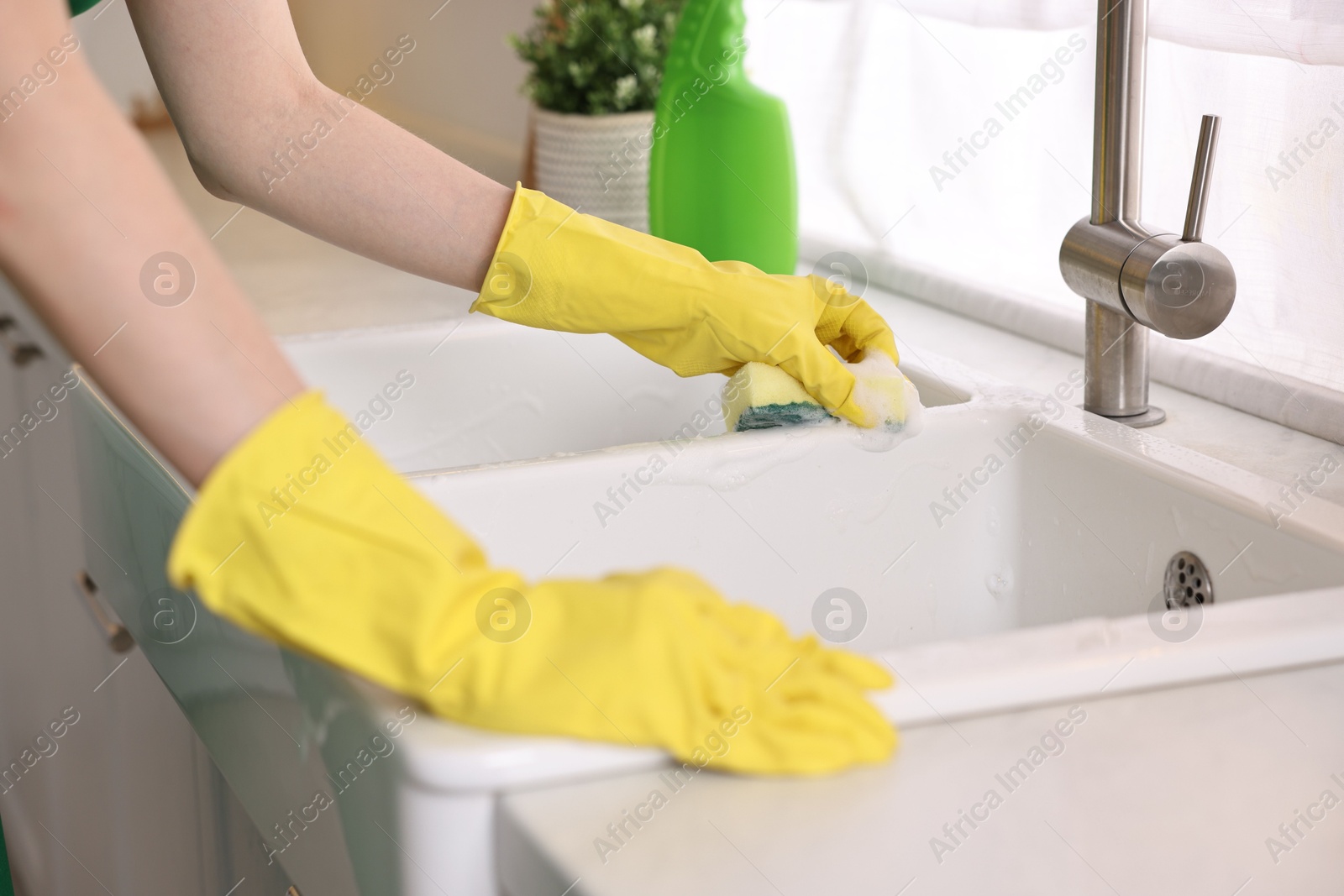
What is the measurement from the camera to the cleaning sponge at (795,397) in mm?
833

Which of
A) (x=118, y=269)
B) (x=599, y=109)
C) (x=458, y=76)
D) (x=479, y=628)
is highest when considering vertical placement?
(x=118, y=269)

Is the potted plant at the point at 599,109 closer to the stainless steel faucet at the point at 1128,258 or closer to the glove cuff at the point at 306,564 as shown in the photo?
the stainless steel faucet at the point at 1128,258

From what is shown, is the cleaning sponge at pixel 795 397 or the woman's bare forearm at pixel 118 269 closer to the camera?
the woman's bare forearm at pixel 118 269

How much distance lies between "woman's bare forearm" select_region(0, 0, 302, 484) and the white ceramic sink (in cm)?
12

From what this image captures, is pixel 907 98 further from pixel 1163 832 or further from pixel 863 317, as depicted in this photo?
pixel 1163 832

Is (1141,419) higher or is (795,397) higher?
(795,397)

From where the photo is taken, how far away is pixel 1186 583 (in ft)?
2.42

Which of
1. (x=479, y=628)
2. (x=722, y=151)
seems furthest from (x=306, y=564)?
(x=722, y=151)

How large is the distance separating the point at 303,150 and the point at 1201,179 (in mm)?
570

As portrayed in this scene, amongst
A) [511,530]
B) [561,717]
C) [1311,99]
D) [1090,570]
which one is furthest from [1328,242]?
[561,717]

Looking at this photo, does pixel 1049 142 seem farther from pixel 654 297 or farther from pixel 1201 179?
pixel 654 297

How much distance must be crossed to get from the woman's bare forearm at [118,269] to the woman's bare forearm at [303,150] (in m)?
0.34

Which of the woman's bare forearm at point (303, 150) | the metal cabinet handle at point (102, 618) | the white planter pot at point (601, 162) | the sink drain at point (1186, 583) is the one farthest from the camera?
the white planter pot at point (601, 162)

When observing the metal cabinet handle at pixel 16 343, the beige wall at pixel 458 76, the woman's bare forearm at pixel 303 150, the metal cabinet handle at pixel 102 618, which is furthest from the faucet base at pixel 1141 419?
the beige wall at pixel 458 76
